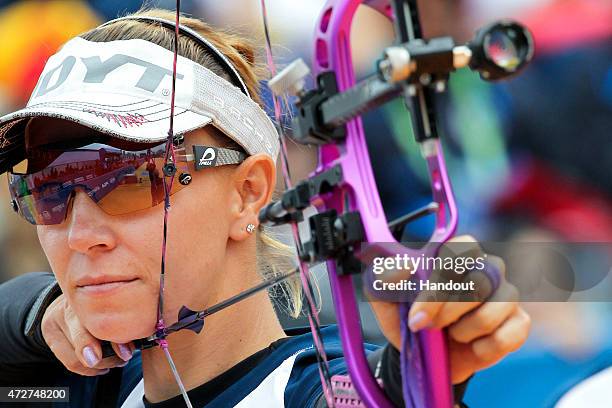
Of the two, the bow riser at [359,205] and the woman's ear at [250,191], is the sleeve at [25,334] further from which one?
A: the bow riser at [359,205]

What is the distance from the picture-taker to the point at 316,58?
2.44 feet

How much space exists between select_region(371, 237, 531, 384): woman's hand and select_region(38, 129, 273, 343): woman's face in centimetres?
45

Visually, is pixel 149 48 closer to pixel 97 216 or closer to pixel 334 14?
pixel 97 216

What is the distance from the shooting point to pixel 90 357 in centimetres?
110

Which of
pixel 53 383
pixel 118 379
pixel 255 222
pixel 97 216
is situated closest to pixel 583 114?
pixel 255 222

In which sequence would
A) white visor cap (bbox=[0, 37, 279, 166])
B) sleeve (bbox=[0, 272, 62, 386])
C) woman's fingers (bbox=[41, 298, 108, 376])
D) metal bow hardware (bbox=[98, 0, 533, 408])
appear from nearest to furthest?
metal bow hardware (bbox=[98, 0, 533, 408]) < white visor cap (bbox=[0, 37, 279, 166]) < woman's fingers (bbox=[41, 298, 108, 376]) < sleeve (bbox=[0, 272, 62, 386])

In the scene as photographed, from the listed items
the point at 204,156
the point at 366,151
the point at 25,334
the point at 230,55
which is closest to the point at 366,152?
the point at 366,151

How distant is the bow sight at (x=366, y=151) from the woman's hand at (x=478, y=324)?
2 cm

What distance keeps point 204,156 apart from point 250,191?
0.31 feet

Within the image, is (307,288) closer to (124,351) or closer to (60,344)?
(124,351)

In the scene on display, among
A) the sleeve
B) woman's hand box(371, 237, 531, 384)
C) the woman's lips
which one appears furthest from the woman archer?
woman's hand box(371, 237, 531, 384)

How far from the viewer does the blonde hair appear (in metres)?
1.10

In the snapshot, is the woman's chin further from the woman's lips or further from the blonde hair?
the blonde hair

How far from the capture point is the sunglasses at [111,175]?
103 centimetres
